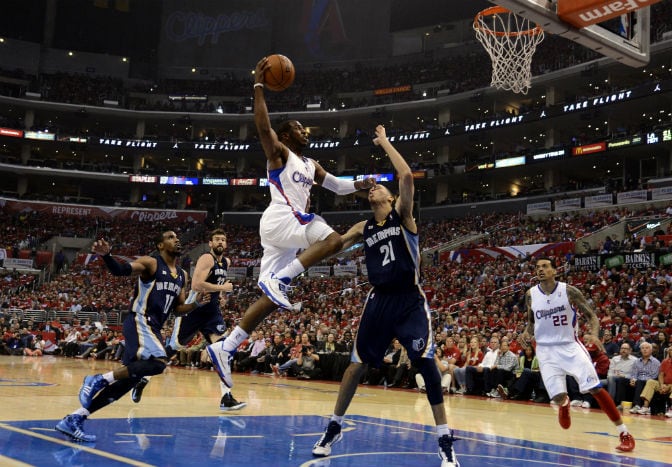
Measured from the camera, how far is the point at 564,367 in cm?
704

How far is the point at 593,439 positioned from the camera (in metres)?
6.99

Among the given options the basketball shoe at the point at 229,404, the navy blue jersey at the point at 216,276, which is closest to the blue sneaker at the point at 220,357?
the basketball shoe at the point at 229,404

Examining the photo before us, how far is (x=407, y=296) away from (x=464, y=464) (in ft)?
4.36

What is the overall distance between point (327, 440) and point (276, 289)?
128cm

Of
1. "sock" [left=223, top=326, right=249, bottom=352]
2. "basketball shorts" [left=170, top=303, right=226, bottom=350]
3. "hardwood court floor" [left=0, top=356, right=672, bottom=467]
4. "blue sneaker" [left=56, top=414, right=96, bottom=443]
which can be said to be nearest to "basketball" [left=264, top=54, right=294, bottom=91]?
"sock" [left=223, top=326, right=249, bottom=352]

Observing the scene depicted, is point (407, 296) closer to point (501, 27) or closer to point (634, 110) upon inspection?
point (501, 27)

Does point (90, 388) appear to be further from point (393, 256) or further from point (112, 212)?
point (112, 212)

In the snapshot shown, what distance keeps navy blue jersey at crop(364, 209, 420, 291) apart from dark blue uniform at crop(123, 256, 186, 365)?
2.05 meters

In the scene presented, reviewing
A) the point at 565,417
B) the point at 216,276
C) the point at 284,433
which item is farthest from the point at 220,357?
the point at 565,417

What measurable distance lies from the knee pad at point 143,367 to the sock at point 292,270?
1.36 metres

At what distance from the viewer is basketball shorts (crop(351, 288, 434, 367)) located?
5098 millimetres

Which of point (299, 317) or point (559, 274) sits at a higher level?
point (559, 274)

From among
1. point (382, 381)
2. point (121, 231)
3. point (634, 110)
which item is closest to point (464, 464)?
point (382, 381)

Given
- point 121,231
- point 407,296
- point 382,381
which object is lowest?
point 382,381
